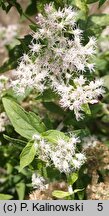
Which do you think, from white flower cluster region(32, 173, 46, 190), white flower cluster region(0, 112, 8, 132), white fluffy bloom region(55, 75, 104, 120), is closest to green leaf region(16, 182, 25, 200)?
white flower cluster region(0, 112, 8, 132)

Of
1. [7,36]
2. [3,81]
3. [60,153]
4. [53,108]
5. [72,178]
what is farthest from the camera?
[7,36]

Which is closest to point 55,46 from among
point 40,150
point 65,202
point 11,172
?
point 40,150

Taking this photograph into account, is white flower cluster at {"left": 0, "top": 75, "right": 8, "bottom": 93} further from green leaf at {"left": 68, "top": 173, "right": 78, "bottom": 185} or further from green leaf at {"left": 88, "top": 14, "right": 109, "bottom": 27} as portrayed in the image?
green leaf at {"left": 68, "top": 173, "right": 78, "bottom": 185}

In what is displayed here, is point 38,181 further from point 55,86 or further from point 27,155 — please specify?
point 55,86

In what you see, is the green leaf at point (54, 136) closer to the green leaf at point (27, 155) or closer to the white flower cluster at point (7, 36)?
the green leaf at point (27, 155)

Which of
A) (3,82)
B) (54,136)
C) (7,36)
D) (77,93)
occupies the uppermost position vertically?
(7,36)

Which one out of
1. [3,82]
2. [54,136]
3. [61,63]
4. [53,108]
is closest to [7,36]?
[53,108]

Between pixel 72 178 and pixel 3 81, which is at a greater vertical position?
pixel 3 81
